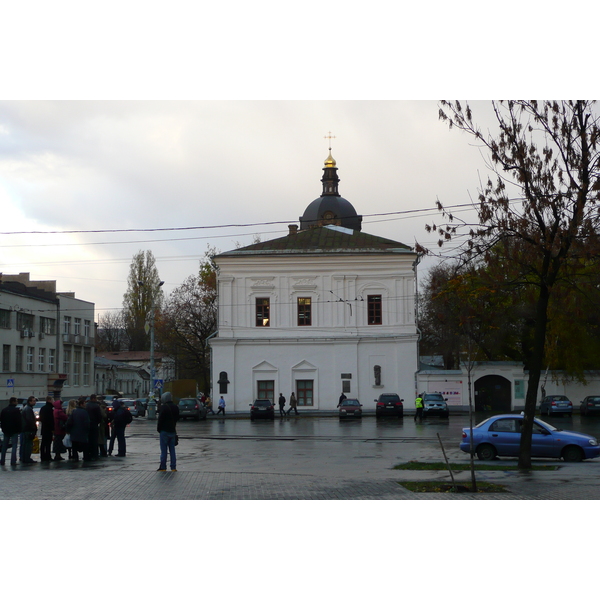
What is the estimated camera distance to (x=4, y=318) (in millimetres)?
59875

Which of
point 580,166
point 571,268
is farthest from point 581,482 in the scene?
point 580,166

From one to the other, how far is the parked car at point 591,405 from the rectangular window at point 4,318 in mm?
43627

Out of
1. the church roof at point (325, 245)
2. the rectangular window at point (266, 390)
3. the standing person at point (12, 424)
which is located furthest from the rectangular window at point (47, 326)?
the standing person at point (12, 424)

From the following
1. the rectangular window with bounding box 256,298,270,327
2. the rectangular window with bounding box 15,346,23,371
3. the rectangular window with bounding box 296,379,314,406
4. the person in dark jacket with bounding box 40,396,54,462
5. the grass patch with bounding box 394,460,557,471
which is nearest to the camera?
the grass patch with bounding box 394,460,557,471

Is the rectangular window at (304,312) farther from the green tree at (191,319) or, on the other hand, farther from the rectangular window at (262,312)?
the green tree at (191,319)

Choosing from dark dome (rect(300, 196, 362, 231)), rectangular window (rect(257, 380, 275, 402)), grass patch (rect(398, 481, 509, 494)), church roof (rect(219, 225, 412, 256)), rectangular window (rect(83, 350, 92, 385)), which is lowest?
grass patch (rect(398, 481, 509, 494))

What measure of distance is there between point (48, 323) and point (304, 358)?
25685 mm

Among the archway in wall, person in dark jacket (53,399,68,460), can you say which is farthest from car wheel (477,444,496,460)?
the archway in wall

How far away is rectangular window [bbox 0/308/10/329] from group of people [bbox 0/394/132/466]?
4177cm

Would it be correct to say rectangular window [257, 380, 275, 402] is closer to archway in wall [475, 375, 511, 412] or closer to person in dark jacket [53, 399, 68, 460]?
archway in wall [475, 375, 511, 412]

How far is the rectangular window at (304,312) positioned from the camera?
2212 inches

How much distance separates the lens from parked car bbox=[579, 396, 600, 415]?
49250mm

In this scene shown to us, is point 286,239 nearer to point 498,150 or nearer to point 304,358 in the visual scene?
point 304,358

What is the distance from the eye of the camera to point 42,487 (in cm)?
1420
